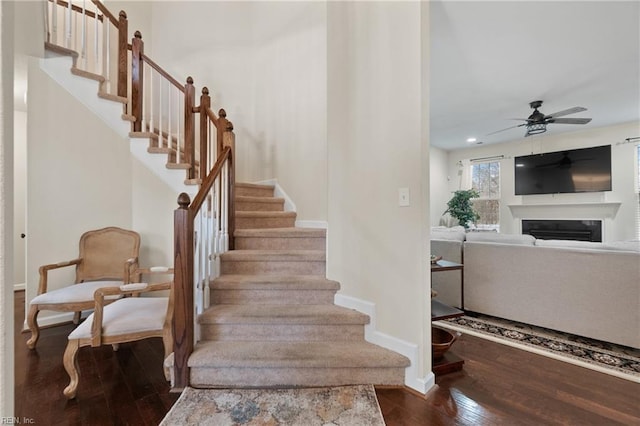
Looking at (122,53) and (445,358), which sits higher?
(122,53)

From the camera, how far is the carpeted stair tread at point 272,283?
2.30m

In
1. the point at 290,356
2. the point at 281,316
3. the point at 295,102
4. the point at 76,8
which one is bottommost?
the point at 290,356

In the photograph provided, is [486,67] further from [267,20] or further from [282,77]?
[267,20]

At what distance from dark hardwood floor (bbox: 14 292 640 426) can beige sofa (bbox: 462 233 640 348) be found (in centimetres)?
62

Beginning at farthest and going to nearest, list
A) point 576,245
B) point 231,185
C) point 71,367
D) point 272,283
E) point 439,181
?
point 439,181, point 231,185, point 576,245, point 272,283, point 71,367

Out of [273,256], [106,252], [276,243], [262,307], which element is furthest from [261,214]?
[106,252]

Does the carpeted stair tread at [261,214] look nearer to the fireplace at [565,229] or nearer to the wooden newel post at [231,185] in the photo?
the wooden newel post at [231,185]

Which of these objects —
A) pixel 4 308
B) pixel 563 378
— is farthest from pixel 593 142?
pixel 4 308

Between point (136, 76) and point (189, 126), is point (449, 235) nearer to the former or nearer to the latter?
point (189, 126)

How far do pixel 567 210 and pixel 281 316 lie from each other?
686 cm

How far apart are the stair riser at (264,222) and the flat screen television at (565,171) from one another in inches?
226

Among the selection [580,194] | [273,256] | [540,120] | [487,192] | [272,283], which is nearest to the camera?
[272,283]

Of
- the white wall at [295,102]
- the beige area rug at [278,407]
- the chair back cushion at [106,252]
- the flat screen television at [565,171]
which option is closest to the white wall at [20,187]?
the chair back cushion at [106,252]

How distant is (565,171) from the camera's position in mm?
5895
